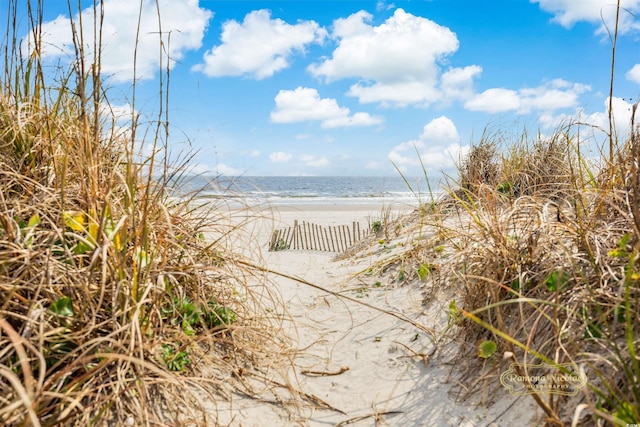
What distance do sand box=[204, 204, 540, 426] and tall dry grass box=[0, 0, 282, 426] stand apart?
24 centimetres

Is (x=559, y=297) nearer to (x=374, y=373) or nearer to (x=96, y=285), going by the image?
(x=374, y=373)

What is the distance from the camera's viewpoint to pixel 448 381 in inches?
102

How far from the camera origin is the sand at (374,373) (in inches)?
89.8

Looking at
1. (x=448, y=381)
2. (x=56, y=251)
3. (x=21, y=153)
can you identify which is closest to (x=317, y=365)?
(x=448, y=381)

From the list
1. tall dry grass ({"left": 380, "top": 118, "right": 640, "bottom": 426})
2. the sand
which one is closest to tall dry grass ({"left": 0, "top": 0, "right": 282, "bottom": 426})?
the sand

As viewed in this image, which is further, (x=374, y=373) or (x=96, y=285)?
(x=374, y=373)

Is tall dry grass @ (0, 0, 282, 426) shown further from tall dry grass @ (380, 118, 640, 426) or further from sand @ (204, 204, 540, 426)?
tall dry grass @ (380, 118, 640, 426)

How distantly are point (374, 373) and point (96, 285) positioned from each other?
1694 millimetres

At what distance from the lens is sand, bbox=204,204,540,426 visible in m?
2.28

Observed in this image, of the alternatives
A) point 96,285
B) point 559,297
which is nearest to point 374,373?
point 559,297

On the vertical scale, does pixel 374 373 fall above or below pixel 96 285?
below

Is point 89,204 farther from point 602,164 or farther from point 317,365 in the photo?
point 602,164

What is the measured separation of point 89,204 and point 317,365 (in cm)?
166

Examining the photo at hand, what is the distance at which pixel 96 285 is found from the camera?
197 cm
